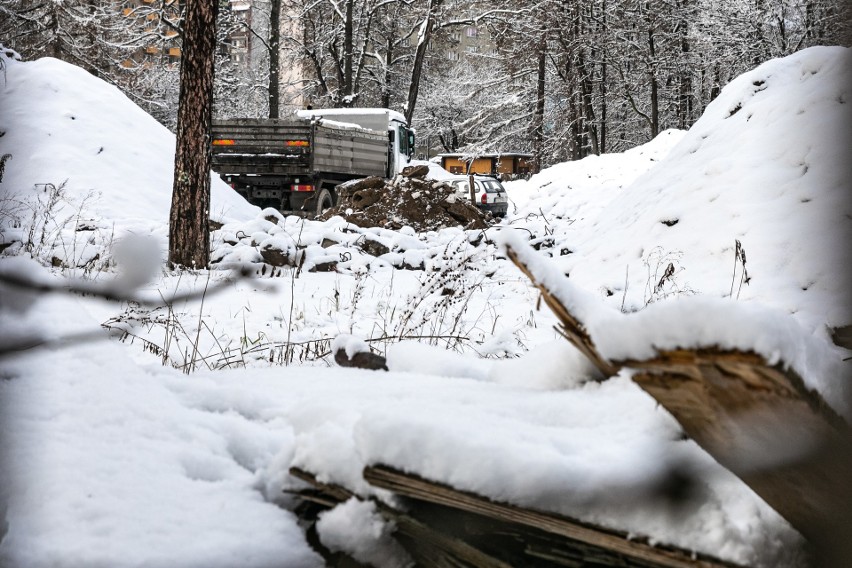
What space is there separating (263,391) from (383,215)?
33.0 feet

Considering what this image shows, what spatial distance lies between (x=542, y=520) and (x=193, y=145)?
7.12 meters

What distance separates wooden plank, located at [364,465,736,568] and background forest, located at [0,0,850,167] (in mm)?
20099

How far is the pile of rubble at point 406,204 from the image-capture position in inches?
474

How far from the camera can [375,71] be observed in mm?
33594

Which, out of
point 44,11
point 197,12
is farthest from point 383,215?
point 44,11

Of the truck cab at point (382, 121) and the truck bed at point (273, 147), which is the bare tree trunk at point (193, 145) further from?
the truck cab at point (382, 121)

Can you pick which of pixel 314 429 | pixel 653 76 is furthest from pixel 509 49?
pixel 314 429

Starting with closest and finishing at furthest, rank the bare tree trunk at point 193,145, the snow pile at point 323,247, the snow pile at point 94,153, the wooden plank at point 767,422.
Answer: the wooden plank at point 767,422, the bare tree trunk at point 193,145, the snow pile at point 323,247, the snow pile at point 94,153

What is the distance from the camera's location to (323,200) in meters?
15.5

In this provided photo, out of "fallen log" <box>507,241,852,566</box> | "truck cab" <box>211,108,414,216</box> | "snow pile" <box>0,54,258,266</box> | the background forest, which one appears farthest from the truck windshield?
"fallen log" <box>507,241,852,566</box>

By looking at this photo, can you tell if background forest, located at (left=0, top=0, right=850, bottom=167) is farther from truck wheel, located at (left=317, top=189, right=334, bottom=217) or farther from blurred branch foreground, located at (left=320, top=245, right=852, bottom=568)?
blurred branch foreground, located at (left=320, top=245, right=852, bottom=568)

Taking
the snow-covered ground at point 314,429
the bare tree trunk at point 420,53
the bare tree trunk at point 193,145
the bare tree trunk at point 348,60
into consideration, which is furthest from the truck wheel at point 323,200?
the snow-covered ground at point 314,429

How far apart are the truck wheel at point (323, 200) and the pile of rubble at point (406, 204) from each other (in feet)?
6.45

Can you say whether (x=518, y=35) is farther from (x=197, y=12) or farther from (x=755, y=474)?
(x=755, y=474)
